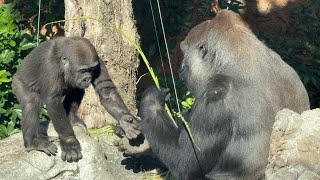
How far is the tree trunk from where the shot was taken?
648 cm

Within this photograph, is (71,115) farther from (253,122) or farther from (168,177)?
(253,122)

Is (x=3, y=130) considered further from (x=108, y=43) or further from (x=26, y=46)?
(x=108, y=43)

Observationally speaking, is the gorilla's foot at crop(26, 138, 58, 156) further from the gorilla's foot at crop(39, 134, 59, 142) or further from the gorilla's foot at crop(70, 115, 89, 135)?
the gorilla's foot at crop(70, 115, 89, 135)

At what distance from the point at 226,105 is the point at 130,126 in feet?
3.10

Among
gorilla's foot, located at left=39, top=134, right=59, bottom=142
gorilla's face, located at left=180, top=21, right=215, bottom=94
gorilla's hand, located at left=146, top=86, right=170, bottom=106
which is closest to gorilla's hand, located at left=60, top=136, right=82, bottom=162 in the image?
gorilla's foot, located at left=39, top=134, right=59, bottom=142

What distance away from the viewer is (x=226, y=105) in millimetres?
5078

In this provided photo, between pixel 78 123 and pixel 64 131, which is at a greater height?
pixel 64 131

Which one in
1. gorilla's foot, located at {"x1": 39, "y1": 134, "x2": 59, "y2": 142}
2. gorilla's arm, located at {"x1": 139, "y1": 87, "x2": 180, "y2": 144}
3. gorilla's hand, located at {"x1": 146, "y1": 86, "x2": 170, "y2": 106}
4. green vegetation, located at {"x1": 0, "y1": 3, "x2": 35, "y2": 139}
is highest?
gorilla's hand, located at {"x1": 146, "y1": 86, "x2": 170, "y2": 106}

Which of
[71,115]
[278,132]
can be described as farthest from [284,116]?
[71,115]

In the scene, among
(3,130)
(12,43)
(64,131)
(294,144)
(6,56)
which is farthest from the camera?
(12,43)

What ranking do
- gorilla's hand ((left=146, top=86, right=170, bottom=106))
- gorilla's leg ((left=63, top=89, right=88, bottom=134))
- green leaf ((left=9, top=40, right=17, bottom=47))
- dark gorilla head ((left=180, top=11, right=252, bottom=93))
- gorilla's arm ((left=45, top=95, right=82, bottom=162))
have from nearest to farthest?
1. dark gorilla head ((left=180, top=11, right=252, bottom=93))
2. gorilla's hand ((left=146, top=86, right=170, bottom=106))
3. gorilla's arm ((left=45, top=95, right=82, bottom=162))
4. gorilla's leg ((left=63, top=89, right=88, bottom=134))
5. green leaf ((left=9, top=40, right=17, bottom=47))

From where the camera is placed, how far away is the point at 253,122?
16.8 feet

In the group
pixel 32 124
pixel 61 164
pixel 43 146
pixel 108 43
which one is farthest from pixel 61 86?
pixel 108 43

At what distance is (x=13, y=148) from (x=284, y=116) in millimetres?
2440
